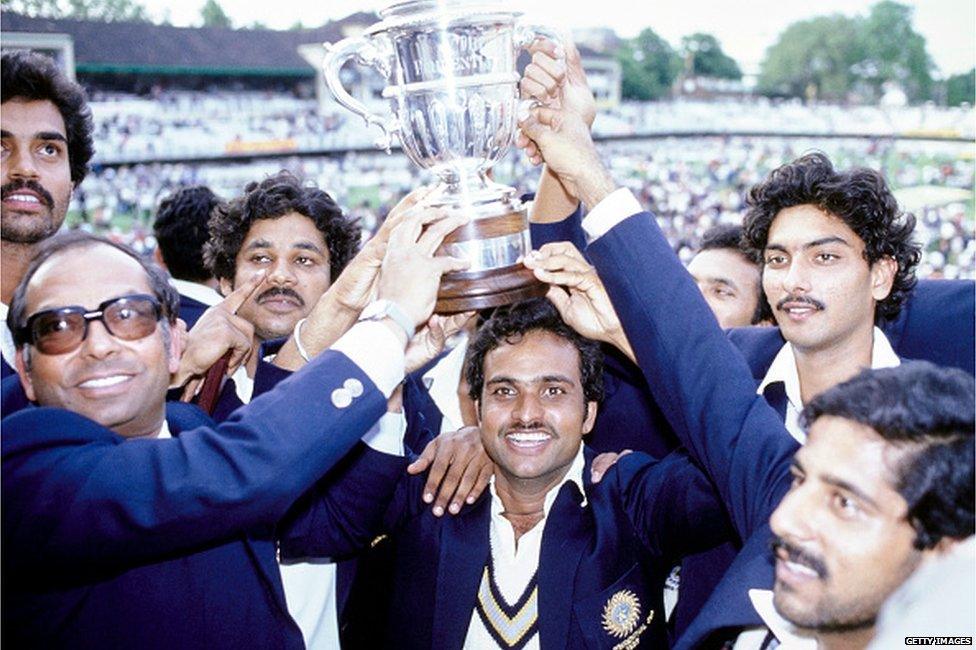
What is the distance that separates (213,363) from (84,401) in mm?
854

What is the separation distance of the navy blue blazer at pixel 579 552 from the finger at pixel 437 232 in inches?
35.4

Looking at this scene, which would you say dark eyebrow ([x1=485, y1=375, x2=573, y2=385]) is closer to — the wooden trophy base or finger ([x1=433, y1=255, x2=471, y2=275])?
the wooden trophy base

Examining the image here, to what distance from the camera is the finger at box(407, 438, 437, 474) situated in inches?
109

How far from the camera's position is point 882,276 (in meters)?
3.09

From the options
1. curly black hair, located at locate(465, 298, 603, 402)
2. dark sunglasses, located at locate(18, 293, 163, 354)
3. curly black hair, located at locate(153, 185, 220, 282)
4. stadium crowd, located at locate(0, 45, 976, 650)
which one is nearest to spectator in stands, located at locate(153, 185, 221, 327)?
curly black hair, located at locate(153, 185, 220, 282)

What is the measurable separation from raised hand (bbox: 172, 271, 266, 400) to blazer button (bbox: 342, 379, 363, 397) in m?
1.01

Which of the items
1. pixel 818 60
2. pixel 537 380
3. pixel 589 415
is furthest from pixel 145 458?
pixel 818 60

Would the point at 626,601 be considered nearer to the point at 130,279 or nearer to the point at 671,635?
the point at 671,635

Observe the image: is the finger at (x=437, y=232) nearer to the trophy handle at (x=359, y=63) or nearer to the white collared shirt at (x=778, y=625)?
the trophy handle at (x=359, y=63)

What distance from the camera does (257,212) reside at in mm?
3705

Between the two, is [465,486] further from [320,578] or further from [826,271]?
[826,271]

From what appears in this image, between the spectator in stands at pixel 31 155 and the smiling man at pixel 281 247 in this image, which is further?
the smiling man at pixel 281 247

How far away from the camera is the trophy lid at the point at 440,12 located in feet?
7.57

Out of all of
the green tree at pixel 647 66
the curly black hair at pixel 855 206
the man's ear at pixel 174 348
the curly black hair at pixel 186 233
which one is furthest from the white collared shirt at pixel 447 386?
the green tree at pixel 647 66
